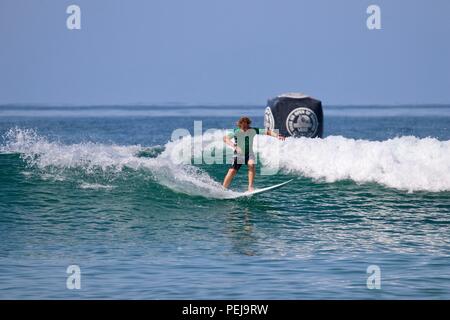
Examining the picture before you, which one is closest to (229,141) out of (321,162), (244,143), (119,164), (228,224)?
(244,143)

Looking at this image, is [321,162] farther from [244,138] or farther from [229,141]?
[229,141]

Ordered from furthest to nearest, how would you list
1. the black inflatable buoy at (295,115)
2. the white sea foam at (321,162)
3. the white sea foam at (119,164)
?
the black inflatable buoy at (295,115) → the white sea foam at (321,162) → the white sea foam at (119,164)

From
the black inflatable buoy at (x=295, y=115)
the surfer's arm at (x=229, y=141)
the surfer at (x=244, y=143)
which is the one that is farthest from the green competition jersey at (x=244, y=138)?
the black inflatable buoy at (x=295, y=115)

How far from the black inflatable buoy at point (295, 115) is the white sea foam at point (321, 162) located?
43 cm

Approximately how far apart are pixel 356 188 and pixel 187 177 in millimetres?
3655

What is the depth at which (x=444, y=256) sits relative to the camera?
11.7 m

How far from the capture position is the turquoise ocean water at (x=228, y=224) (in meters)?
10.3

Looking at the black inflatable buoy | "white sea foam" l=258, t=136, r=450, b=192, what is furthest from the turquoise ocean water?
the black inflatable buoy

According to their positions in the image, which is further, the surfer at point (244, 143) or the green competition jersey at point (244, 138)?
the green competition jersey at point (244, 138)

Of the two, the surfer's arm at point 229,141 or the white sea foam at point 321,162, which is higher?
the surfer's arm at point 229,141

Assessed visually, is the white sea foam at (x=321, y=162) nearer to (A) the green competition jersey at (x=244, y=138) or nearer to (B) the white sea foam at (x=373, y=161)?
(B) the white sea foam at (x=373, y=161)

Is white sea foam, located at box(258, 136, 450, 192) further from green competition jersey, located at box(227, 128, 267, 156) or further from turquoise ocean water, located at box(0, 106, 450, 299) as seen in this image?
green competition jersey, located at box(227, 128, 267, 156)

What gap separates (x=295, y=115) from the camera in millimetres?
21672

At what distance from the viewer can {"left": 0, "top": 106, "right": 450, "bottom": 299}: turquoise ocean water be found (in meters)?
10.3
